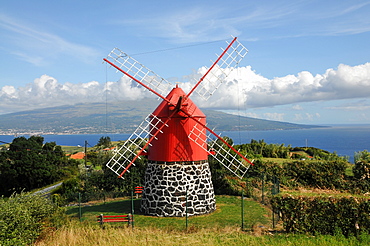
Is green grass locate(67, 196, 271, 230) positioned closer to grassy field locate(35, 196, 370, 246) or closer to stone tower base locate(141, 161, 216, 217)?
grassy field locate(35, 196, 370, 246)

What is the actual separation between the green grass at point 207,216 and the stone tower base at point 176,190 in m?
0.43

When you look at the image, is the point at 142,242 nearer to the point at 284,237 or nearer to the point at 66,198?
the point at 284,237

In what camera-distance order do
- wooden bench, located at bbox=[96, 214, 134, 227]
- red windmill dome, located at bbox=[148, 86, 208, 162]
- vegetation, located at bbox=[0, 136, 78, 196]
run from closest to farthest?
1. wooden bench, located at bbox=[96, 214, 134, 227]
2. red windmill dome, located at bbox=[148, 86, 208, 162]
3. vegetation, located at bbox=[0, 136, 78, 196]

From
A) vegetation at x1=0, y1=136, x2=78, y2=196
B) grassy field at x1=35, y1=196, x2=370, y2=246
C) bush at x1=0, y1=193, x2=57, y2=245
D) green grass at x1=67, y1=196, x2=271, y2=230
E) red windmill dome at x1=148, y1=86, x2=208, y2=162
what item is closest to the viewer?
bush at x1=0, y1=193, x2=57, y2=245

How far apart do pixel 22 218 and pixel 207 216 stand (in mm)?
8830

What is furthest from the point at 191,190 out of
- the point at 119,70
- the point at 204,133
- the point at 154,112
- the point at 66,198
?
the point at 66,198

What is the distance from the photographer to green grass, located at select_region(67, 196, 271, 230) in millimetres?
14406

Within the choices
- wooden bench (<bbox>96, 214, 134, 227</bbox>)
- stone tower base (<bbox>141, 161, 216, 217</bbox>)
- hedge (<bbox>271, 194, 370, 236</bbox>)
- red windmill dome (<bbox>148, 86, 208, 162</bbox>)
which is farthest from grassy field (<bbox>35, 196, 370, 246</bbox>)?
red windmill dome (<bbox>148, 86, 208, 162</bbox>)

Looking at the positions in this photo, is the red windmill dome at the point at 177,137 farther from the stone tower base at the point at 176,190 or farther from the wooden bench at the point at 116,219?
the wooden bench at the point at 116,219

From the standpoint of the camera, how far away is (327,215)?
38.2ft

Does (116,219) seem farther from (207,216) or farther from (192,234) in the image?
(207,216)

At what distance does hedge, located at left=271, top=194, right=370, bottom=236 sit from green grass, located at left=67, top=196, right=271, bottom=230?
7.04 ft

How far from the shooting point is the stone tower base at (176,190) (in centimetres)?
1625

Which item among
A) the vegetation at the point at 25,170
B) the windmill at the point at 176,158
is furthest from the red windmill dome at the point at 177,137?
the vegetation at the point at 25,170
